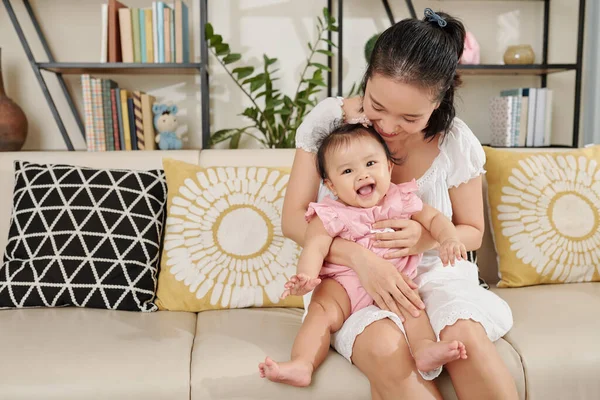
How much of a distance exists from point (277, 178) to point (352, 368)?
28.3 inches

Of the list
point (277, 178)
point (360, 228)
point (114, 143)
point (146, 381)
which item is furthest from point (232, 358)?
point (114, 143)

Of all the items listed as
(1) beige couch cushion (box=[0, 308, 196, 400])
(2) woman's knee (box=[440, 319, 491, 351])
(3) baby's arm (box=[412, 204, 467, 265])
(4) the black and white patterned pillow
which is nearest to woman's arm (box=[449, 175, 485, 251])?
(3) baby's arm (box=[412, 204, 467, 265])

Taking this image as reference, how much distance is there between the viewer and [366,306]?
4.55 ft

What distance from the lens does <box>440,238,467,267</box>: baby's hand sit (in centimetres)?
128

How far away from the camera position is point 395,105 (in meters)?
1.31

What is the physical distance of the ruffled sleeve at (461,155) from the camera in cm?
154

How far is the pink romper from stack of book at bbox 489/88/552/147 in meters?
1.42

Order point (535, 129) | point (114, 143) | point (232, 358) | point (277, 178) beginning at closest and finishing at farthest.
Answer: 1. point (232, 358)
2. point (277, 178)
3. point (114, 143)
4. point (535, 129)

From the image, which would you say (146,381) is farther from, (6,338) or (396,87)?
(396,87)

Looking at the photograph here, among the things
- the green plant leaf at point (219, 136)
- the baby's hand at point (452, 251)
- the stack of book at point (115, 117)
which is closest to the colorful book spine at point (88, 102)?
the stack of book at point (115, 117)

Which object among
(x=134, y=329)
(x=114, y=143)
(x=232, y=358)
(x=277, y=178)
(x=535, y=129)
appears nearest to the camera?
(x=232, y=358)

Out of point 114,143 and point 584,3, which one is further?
point 584,3

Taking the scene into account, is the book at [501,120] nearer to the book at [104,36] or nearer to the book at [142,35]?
the book at [142,35]

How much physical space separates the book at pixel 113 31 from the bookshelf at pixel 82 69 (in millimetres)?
53
